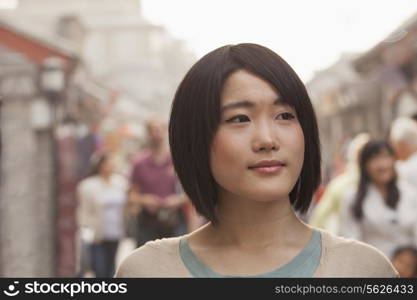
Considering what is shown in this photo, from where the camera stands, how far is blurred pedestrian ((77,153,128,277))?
373 inches

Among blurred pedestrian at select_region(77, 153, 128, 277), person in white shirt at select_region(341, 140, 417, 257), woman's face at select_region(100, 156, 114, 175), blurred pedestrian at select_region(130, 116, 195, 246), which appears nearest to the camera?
person in white shirt at select_region(341, 140, 417, 257)

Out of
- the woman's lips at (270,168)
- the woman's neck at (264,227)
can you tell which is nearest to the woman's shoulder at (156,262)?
the woman's neck at (264,227)

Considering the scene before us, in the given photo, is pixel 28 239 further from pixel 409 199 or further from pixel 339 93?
pixel 339 93

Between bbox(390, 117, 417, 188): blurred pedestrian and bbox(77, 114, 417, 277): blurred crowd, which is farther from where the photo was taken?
bbox(390, 117, 417, 188): blurred pedestrian

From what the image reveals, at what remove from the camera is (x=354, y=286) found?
2.01 m

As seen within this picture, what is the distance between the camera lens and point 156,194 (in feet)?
28.7

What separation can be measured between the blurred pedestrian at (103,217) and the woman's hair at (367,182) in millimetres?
3454

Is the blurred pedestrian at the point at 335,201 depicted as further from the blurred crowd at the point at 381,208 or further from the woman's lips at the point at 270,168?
the woman's lips at the point at 270,168

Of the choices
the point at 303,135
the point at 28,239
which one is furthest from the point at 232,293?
the point at 28,239

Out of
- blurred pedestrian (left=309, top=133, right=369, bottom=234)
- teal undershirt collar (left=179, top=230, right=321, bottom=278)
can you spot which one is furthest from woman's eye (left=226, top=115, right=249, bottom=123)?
blurred pedestrian (left=309, top=133, right=369, bottom=234)

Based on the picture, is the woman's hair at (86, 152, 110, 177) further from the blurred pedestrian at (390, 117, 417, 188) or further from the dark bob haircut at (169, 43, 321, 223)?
the dark bob haircut at (169, 43, 321, 223)

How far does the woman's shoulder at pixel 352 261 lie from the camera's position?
204 centimetres

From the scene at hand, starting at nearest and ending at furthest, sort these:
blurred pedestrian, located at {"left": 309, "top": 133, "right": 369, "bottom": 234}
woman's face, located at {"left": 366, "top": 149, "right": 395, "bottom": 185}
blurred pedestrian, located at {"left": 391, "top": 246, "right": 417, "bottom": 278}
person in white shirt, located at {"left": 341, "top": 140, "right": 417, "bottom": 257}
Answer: blurred pedestrian, located at {"left": 391, "top": 246, "right": 417, "bottom": 278}
person in white shirt, located at {"left": 341, "top": 140, "right": 417, "bottom": 257}
woman's face, located at {"left": 366, "top": 149, "right": 395, "bottom": 185}
blurred pedestrian, located at {"left": 309, "top": 133, "right": 369, "bottom": 234}

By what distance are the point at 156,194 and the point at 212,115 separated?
6.69 metres
